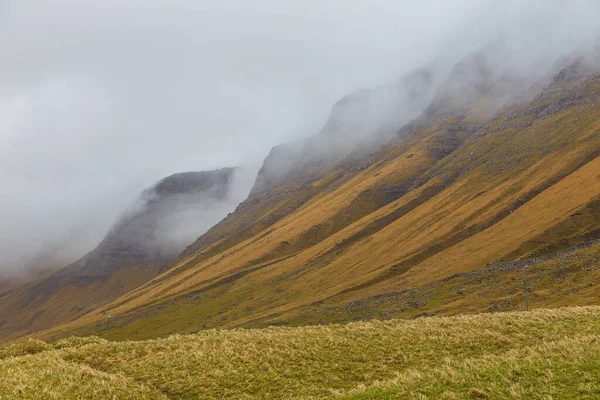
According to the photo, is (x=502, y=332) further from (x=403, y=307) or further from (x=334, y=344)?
(x=403, y=307)

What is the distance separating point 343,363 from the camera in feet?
87.8

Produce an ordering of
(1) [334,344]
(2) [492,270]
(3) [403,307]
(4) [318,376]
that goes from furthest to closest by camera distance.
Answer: (2) [492,270], (3) [403,307], (1) [334,344], (4) [318,376]

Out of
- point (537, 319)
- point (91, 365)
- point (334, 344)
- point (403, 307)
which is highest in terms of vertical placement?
point (91, 365)

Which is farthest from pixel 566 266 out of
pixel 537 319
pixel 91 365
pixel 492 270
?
pixel 91 365

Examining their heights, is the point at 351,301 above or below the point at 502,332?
below

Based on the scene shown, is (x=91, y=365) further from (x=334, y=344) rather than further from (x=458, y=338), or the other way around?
(x=458, y=338)

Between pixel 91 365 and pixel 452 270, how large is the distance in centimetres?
13081

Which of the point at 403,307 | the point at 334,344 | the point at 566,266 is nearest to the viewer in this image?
→ the point at 334,344

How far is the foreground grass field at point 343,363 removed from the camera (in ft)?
64.2

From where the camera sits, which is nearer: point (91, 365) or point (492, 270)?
point (91, 365)

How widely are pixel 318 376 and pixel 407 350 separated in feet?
24.1

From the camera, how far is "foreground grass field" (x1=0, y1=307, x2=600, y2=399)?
64.2 feet

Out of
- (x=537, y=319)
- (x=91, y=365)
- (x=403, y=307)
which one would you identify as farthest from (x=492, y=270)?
(x=91, y=365)

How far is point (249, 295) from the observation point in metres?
194
